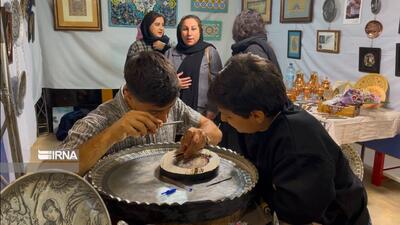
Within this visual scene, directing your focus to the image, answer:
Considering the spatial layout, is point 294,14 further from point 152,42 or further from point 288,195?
point 288,195

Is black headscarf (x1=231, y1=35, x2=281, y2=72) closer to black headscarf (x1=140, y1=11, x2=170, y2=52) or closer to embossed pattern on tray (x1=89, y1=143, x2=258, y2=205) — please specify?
black headscarf (x1=140, y1=11, x2=170, y2=52)

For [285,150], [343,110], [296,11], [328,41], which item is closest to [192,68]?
[343,110]

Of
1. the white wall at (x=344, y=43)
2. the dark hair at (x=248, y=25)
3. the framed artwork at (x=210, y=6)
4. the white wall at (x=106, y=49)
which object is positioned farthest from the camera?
the framed artwork at (x=210, y=6)

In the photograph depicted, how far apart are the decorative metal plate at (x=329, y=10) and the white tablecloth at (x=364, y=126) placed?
2.87 feet

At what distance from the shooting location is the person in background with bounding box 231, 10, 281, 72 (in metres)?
2.62

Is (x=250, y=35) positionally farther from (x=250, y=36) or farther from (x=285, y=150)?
(x=285, y=150)

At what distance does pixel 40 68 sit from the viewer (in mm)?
3555

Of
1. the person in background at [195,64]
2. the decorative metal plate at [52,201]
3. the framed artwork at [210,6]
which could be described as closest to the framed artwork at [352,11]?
the person in background at [195,64]

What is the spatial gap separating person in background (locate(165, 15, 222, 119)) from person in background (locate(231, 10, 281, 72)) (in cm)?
22

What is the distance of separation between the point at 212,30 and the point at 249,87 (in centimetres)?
333

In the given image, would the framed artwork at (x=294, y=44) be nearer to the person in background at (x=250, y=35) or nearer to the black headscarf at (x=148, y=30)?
the person in background at (x=250, y=35)

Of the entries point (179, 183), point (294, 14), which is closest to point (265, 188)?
point (179, 183)

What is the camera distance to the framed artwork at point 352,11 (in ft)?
8.69

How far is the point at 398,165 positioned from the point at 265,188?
88.0 inches
